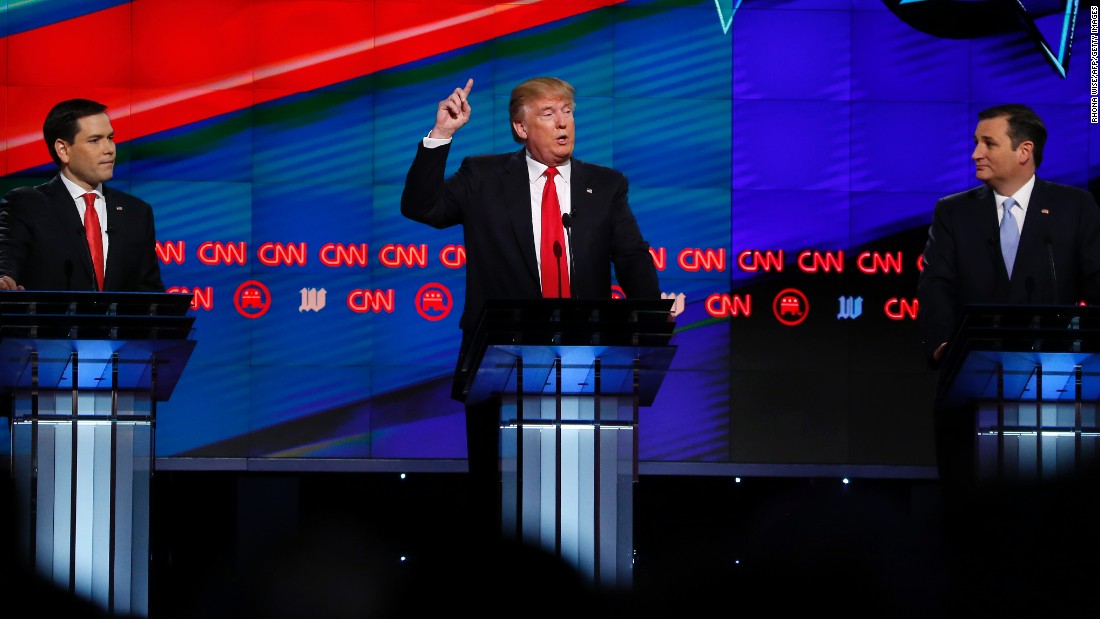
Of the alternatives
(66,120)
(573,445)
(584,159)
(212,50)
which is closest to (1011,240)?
(573,445)

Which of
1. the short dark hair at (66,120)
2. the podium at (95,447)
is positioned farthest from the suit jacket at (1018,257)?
the short dark hair at (66,120)

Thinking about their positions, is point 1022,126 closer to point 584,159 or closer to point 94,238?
point 94,238

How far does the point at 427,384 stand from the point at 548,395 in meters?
4.08

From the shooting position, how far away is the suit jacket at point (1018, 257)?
14.4 feet

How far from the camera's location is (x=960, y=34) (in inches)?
300

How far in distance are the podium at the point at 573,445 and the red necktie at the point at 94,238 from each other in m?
1.58

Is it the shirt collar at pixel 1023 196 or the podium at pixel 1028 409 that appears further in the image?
the shirt collar at pixel 1023 196

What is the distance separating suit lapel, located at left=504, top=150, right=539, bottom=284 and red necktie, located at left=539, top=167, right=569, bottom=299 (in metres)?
0.03

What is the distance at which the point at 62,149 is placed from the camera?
181 inches

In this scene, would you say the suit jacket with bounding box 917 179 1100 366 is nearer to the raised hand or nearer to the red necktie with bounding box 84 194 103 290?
the raised hand

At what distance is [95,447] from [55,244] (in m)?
1.11

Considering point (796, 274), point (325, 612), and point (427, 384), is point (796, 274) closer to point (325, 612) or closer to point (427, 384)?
point (427, 384)

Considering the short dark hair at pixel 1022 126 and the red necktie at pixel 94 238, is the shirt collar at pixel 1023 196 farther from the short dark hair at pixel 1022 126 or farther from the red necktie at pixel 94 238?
the red necktie at pixel 94 238

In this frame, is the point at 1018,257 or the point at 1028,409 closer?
the point at 1028,409
